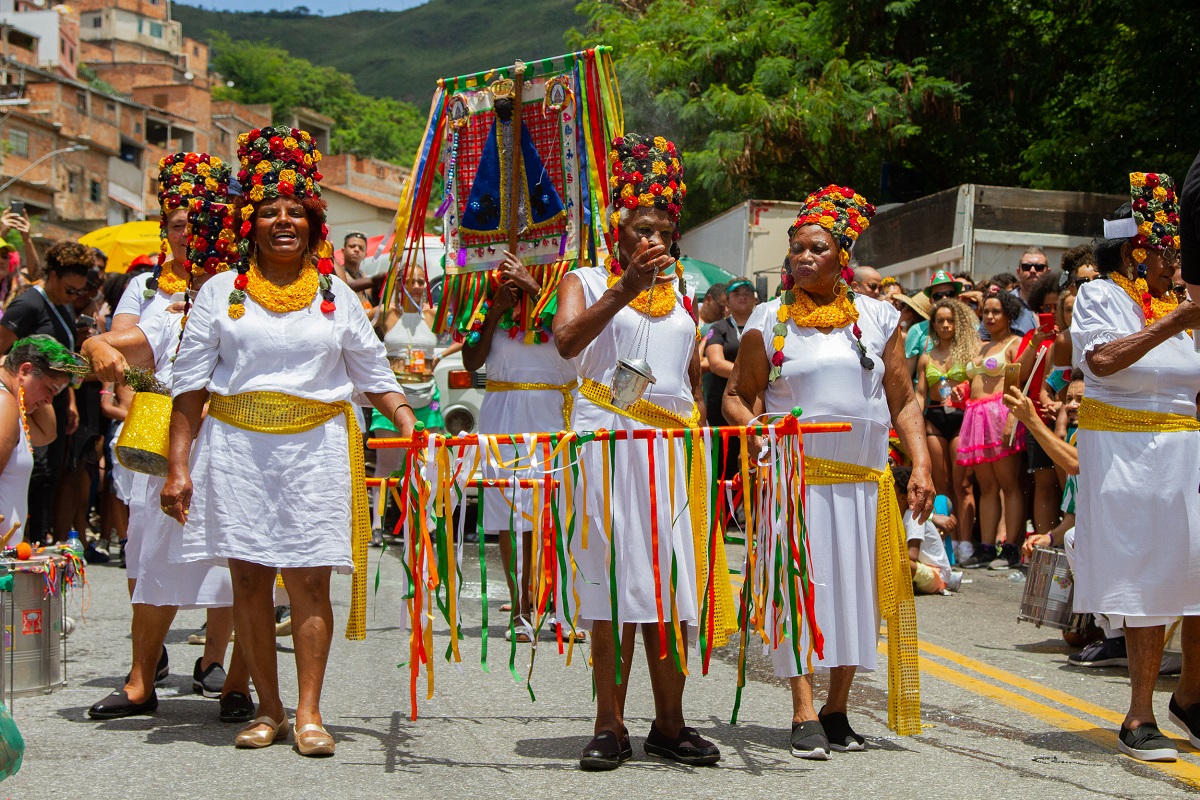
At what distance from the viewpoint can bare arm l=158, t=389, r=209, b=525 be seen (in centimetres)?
566

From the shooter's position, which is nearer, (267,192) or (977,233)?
(267,192)

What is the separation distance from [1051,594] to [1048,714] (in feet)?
5.87

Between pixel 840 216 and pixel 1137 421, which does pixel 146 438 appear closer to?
pixel 840 216

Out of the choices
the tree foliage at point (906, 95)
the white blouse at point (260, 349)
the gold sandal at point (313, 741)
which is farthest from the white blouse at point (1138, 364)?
the tree foliage at point (906, 95)

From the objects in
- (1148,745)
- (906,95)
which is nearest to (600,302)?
(1148,745)

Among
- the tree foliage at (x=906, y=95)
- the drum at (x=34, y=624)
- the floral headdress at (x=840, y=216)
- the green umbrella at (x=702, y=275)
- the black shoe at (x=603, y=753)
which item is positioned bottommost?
the black shoe at (x=603, y=753)

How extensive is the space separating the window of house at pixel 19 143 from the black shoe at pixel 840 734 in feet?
240

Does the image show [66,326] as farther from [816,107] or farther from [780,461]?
[816,107]

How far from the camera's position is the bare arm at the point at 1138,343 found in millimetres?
5621

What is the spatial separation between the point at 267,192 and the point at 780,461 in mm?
2228

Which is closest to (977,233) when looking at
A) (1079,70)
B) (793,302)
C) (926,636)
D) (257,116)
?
(926,636)

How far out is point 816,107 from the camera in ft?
94.7

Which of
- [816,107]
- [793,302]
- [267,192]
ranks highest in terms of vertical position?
[816,107]

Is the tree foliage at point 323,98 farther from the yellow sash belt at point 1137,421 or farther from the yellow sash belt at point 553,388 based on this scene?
the yellow sash belt at point 1137,421
